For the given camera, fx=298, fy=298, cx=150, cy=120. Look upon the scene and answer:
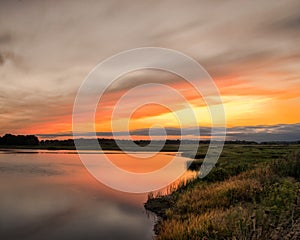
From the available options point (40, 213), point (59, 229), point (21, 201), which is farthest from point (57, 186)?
point (59, 229)

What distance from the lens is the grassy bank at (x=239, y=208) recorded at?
26.3 feet

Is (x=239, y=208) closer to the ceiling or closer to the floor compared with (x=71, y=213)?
closer to the ceiling

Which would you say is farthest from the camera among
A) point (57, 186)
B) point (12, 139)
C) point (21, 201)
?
point (12, 139)

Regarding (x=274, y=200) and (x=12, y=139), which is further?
(x=12, y=139)

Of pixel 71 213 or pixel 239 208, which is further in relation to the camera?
pixel 71 213

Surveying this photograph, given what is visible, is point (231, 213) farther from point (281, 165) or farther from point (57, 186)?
Result: point (57, 186)

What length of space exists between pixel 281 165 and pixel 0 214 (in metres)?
17.0

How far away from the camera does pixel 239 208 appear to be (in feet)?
34.0

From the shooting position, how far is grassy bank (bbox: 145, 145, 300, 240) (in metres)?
8.02

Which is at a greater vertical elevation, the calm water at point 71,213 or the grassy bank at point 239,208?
the grassy bank at point 239,208

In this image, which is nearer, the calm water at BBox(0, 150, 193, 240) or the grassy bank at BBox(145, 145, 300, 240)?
the grassy bank at BBox(145, 145, 300, 240)

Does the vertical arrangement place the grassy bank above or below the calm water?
above

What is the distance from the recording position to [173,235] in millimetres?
10633

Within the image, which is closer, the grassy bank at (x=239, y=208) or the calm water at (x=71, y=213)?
the grassy bank at (x=239, y=208)
